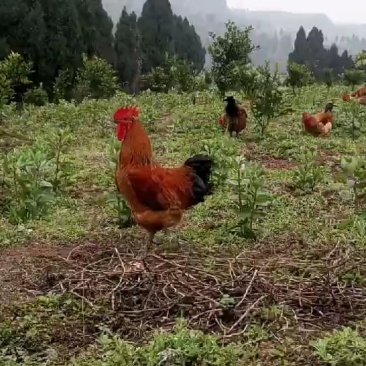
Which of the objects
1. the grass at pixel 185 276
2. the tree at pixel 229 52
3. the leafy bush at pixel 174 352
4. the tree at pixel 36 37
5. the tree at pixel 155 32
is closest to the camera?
the leafy bush at pixel 174 352

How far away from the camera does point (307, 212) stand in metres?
5.41

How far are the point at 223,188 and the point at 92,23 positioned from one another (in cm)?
1510

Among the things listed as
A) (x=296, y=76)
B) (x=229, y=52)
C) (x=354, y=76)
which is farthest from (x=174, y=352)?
(x=296, y=76)

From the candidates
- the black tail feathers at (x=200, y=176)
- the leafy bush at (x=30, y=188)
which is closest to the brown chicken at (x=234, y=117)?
the leafy bush at (x=30, y=188)

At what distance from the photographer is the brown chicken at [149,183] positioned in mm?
4113

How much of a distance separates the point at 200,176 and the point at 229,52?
842 cm

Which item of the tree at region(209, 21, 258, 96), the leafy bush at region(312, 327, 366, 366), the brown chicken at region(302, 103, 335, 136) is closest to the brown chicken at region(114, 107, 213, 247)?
the leafy bush at region(312, 327, 366, 366)

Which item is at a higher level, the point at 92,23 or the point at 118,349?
the point at 92,23

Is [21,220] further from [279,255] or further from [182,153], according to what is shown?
[182,153]

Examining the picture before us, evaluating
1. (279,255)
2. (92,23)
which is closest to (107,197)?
(279,255)

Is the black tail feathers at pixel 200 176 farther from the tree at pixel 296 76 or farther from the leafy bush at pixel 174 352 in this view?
the tree at pixel 296 76

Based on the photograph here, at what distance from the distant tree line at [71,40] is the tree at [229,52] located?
3.06 metres

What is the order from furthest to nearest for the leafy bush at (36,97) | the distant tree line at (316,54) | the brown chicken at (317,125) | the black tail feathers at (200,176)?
the distant tree line at (316,54)
the leafy bush at (36,97)
the brown chicken at (317,125)
the black tail feathers at (200,176)

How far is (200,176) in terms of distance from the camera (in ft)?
14.2
